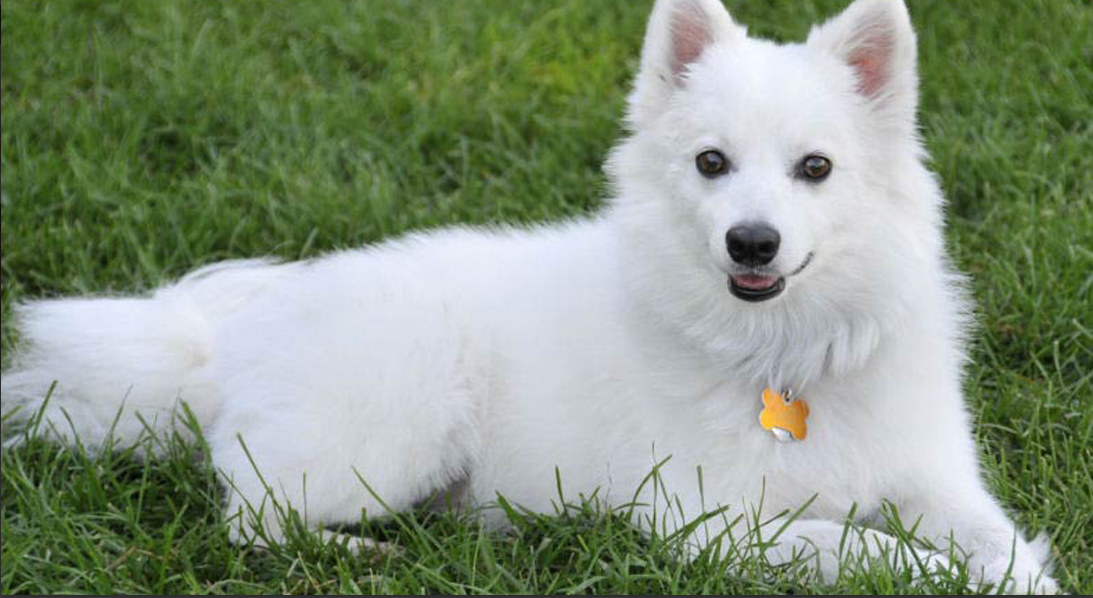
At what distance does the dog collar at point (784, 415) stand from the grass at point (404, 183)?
0.38 metres

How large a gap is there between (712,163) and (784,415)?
26.6 inches

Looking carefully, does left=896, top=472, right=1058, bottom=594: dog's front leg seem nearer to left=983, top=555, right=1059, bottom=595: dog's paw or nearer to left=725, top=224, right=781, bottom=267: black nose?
left=983, top=555, right=1059, bottom=595: dog's paw

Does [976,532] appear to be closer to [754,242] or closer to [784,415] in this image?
[784,415]

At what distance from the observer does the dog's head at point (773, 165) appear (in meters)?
3.46

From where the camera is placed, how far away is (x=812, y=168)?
3500 millimetres

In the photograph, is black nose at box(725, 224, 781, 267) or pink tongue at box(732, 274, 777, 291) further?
pink tongue at box(732, 274, 777, 291)

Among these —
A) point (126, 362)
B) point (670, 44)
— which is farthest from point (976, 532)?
A: point (126, 362)

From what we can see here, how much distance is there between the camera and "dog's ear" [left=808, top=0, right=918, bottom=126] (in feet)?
12.0

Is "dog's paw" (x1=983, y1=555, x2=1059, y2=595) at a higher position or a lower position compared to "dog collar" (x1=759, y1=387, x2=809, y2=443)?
lower

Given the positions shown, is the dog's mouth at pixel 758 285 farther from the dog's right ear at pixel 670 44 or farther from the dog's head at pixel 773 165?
the dog's right ear at pixel 670 44

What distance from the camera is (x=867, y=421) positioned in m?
3.73

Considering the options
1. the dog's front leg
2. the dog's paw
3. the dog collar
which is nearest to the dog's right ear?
the dog collar

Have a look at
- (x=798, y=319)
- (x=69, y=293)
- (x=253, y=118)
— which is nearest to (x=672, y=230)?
(x=798, y=319)

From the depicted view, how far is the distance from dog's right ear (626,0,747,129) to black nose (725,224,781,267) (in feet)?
1.73
